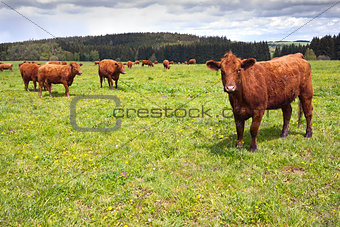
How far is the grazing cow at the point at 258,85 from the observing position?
Result: 5.49 m

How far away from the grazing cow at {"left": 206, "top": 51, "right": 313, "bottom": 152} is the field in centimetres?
111

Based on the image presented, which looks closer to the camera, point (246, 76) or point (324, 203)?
point (324, 203)

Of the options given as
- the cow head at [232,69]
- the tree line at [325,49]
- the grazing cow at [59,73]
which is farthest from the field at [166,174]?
the tree line at [325,49]

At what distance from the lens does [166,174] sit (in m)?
5.32

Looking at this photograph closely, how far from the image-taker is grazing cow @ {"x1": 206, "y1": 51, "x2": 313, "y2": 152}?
216 inches

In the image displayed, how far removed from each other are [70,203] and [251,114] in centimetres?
513

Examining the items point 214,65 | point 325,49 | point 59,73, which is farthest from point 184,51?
point 214,65

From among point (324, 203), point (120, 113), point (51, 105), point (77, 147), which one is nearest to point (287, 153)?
point (324, 203)

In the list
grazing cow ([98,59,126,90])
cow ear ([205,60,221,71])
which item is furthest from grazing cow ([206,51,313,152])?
grazing cow ([98,59,126,90])

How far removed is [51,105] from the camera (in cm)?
1224

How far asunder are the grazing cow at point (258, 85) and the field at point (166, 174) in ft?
3.64

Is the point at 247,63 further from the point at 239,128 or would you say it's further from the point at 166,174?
the point at 166,174

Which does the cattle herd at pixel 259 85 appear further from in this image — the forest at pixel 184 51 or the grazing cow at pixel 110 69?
the forest at pixel 184 51

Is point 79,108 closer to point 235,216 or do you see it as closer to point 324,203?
point 235,216
